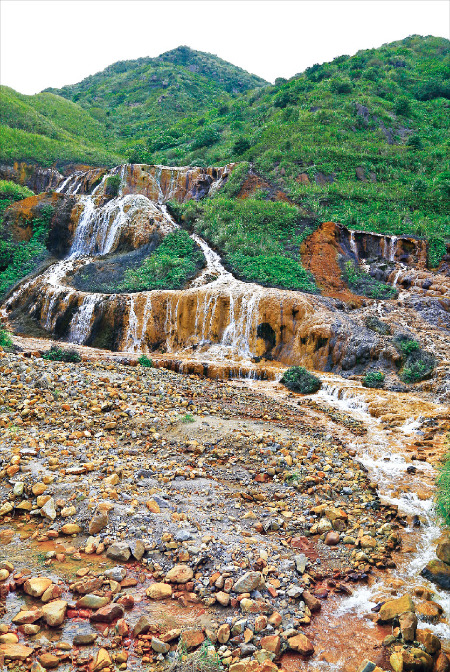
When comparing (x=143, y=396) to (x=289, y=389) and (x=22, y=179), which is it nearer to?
(x=289, y=389)

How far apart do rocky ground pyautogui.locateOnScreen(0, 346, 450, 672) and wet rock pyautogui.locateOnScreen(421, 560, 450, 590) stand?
0.52 feet

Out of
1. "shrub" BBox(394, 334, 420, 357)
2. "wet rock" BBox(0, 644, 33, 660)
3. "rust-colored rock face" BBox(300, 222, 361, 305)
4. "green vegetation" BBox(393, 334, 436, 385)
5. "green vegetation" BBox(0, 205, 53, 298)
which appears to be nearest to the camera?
"wet rock" BBox(0, 644, 33, 660)

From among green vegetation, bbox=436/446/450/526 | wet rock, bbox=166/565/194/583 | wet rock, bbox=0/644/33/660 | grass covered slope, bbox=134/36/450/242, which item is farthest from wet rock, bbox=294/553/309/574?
grass covered slope, bbox=134/36/450/242

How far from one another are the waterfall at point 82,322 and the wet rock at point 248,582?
Result: 16.4 metres

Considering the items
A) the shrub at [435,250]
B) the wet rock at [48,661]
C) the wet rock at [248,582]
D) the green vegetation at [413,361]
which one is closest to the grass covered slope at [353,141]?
the shrub at [435,250]

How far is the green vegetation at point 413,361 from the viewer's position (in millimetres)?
A: 13461

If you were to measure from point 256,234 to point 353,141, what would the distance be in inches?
632

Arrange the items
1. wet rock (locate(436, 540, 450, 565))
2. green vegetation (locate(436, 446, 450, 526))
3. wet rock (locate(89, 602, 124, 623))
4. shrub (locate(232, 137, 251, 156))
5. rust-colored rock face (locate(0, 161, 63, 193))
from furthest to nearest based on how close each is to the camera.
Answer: rust-colored rock face (locate(0, 161, 63, 193)) < shrub (locate(232, 137, 251, 156)) < green vegetation (locate(436, 446, 450, 526)) < wet rock (locate(436, 540, 450, 565)) < wet rock (locate(89, 602, 124, 623))

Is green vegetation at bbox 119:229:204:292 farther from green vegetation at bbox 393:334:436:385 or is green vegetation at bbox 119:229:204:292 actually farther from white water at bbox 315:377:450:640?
green vegetation at bbox 393:334:436:385

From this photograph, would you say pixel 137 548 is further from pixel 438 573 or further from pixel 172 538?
pixel 438 573

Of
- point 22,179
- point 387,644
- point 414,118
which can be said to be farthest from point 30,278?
point 414,118

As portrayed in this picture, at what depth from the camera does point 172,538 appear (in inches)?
172

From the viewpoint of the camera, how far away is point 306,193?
91.2 ft

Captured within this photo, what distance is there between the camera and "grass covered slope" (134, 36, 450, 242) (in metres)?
26.8
